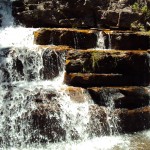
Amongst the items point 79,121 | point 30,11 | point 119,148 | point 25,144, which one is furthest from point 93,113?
point 30,11

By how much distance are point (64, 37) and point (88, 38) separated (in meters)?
1.08

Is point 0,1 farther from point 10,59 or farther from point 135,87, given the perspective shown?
point 135,87

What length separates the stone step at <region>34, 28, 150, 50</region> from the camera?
15688mm

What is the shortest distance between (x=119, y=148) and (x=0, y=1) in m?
13.0

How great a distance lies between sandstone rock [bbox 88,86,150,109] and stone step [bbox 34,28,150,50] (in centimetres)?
328

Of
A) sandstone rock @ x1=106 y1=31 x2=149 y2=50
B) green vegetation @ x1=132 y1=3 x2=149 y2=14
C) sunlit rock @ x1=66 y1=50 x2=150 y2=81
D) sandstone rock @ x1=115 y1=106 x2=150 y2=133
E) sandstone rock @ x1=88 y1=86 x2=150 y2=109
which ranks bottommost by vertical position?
sandstone rock @ x1=115 y1=106 x2=150 y2=133

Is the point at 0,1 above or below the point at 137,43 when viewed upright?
above

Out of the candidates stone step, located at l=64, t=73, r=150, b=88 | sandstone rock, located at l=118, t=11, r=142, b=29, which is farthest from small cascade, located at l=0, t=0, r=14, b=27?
stone step, located at l=64, t=73, r=150, b=88

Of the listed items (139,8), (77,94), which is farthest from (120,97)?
(139,8)

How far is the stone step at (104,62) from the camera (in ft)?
43.3

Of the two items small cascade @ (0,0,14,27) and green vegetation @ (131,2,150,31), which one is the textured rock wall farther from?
small cascade @ (0,0,14,27)

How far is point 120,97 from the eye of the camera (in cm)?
1246

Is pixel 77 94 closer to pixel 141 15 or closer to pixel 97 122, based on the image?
pixel 97 122

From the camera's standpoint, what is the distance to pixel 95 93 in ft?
40.8
